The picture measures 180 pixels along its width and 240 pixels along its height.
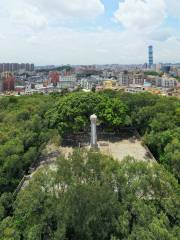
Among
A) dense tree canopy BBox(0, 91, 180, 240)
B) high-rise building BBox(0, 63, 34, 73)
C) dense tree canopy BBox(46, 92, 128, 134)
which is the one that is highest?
high-rise building BBox(0, 63, 34, 73)

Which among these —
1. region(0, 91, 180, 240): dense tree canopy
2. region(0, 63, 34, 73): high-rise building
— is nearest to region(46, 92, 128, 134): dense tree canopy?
region(0, 91, 180, 240): dense tree canopy

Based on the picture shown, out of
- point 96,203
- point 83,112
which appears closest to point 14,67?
point 83,112

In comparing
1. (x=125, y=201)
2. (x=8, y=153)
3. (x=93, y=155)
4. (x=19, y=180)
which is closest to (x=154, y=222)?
(x=125, y=201)

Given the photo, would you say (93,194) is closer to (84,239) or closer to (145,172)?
(84,239)

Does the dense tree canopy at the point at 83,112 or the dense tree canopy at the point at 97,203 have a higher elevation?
the dense tree canopy at the point at 83,112

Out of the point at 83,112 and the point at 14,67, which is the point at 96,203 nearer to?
the point at 83,112

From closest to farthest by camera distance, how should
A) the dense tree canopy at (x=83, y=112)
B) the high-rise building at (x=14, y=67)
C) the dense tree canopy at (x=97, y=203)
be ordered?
the dense tree canopy at (x=97, y=203) < the dense tree canopy at (x=83, y=112) < the high-rise building at (x=14, y=67)

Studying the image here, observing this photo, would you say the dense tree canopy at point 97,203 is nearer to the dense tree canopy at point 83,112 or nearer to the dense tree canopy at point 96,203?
the dense tree canopy at point 96,203

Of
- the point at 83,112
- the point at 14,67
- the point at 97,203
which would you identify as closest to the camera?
the point at 97,203

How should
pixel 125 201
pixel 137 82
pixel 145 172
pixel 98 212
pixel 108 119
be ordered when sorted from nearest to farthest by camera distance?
pixel 98 212 → pixel 125 201 → pixel 145 172 → pixel 108 119 → pixel 137 82

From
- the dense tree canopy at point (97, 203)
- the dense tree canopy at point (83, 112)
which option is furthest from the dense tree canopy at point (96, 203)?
the dense tree canopy at point (83, 112)

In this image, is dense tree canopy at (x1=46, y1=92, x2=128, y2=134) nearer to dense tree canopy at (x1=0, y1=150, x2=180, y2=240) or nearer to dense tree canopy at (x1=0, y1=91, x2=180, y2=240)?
dense tree canopy at (x1=0, y1=91, x2=180, y2=240)
